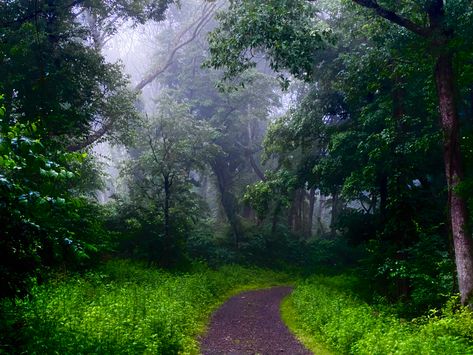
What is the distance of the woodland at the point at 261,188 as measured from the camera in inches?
253

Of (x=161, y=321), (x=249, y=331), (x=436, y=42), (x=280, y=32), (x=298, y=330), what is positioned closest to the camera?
(x=161, y=321)

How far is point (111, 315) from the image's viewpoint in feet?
28.2

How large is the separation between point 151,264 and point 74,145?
7120 mm

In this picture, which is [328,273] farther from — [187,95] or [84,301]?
[187,95]

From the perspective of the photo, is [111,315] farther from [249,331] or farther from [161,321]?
[249,331]

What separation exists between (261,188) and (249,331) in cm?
1026

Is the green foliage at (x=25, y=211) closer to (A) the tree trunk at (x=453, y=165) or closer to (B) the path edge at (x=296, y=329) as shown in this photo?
(B) the path edge at (x=296, y=329)

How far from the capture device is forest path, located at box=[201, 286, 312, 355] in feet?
33.9

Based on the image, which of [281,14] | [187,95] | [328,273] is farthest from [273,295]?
[187,95]

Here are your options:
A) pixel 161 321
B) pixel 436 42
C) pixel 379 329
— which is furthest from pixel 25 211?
pixel 436 42

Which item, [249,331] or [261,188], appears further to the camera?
[261,188]

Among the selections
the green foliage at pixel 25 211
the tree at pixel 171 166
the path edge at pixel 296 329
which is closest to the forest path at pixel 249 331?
the path edge at pixel 296 329

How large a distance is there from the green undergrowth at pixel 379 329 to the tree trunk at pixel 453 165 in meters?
1.17

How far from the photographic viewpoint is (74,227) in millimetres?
12188
